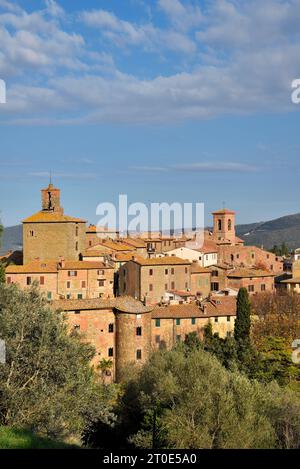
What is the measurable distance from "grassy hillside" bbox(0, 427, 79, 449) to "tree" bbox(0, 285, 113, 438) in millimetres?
2662

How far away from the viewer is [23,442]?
11.8 m

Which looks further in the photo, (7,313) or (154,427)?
(154,427)

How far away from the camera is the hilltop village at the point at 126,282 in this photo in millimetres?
35125

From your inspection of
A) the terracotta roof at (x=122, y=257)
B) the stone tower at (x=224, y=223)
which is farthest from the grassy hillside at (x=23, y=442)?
the stone tower at (x=224, y=223)

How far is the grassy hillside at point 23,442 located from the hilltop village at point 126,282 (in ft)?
Answer: 50.9

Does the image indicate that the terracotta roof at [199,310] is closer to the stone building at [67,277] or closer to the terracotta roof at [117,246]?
the stone building at [67,277]

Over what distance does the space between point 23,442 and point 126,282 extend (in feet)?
116

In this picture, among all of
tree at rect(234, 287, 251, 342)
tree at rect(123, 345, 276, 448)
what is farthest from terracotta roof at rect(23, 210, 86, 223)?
tree at rect(123, 345, 276, 448)

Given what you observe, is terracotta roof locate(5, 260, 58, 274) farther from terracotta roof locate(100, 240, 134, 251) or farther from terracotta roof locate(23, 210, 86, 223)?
terracotta roof locate(100, 240, 134, 251)

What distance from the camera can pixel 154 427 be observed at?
64.1 feet
